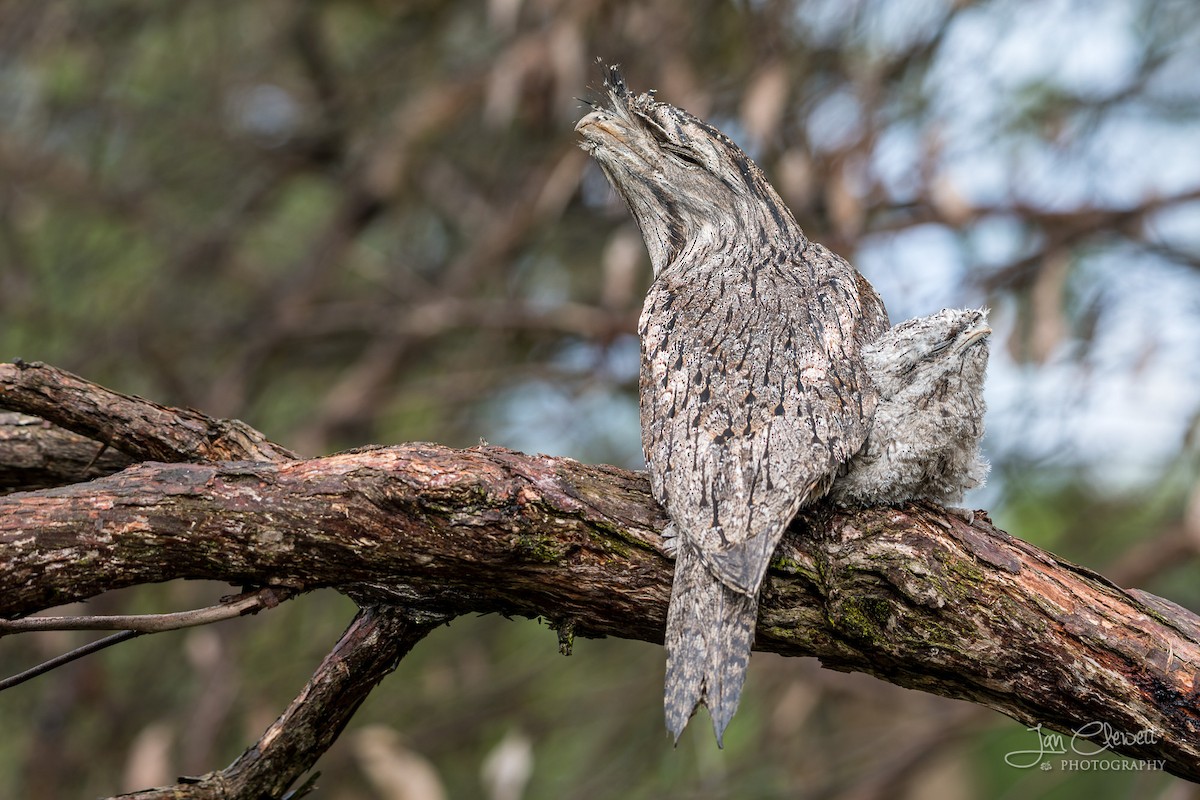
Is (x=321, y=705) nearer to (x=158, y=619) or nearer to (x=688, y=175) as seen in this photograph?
(x=158, y=619)

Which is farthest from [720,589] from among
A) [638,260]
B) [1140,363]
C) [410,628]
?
[638,260]

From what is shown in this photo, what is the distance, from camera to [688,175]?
3.87 metres

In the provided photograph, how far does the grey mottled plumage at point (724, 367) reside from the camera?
265 centimetres

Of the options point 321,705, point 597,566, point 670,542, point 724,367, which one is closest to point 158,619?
point 321,705

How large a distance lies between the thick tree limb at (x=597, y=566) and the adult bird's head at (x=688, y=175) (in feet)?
4.19

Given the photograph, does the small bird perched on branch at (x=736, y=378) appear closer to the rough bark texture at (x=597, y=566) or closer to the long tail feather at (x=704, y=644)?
the long tail feather at (x=704, y=644)

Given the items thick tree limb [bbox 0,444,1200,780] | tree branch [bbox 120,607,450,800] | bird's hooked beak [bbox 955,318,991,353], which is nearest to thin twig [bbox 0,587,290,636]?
thick tree limb [bbox 0,444,1200,780]

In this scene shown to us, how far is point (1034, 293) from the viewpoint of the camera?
20.2 feet

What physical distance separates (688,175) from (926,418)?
4.31ft

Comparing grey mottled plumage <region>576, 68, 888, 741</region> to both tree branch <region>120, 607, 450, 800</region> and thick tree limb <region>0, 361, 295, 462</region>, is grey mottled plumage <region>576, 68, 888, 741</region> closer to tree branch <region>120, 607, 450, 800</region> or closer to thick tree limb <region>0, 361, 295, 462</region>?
tree branch <region>120, 607, 450, 800</region>

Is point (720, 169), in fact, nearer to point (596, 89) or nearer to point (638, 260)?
point (596, 89)

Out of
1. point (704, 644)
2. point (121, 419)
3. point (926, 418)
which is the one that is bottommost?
point (704, 644)

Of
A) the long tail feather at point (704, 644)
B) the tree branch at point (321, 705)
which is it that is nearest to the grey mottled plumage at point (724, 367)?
the long tail feather at point (704, 644)

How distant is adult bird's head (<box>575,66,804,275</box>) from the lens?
12.6 feet
